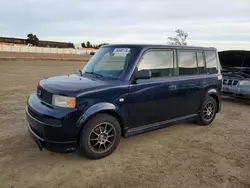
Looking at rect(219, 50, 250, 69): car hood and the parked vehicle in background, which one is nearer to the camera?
the parked vehicle in background

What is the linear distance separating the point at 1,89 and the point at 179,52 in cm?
732

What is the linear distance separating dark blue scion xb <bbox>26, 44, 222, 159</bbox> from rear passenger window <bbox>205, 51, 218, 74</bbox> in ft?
0.15

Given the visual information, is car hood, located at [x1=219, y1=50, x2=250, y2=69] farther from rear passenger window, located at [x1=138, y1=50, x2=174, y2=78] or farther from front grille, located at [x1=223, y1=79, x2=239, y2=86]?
rear passenger window, located at [x1=138, y1=50, x2=174, y2=78]

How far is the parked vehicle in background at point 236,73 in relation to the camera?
7.50 m

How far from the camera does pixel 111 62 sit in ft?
13.8

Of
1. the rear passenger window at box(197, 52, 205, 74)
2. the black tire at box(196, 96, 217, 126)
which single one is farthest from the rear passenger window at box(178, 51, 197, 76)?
the black tire at box(196, 96, 217, 126)

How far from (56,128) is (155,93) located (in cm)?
184

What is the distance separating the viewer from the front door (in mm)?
3898

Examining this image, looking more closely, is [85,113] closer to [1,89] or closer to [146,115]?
[146,115]

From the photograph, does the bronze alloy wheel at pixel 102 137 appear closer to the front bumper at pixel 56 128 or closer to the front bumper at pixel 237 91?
the front bumper at pixel 56 128

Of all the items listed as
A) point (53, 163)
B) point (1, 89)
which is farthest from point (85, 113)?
point (1, 89)

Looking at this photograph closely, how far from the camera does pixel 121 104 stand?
370 centimetres

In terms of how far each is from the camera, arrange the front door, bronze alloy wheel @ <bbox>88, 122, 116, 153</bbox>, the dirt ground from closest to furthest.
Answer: the dirt ground < bronze alloy wheel @ <bbox>88, 122, 116, 153</bbox> < the front door

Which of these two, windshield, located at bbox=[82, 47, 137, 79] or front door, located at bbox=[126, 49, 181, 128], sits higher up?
windshield, located at bbox=[82, 47, 137, 79]
